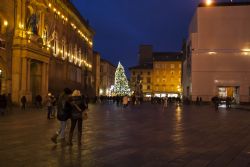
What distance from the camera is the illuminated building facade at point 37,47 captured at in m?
38.9

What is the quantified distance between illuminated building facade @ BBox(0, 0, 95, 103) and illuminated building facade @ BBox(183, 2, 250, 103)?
66.7ft

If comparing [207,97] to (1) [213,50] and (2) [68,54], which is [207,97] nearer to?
(1) [213,50]

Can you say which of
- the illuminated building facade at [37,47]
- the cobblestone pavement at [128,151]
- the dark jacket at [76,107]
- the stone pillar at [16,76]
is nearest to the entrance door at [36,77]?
the illuminated building facade at [37,47]

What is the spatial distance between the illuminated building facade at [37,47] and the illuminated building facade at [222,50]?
20339 millimetres

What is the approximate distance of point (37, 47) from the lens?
1716 inches

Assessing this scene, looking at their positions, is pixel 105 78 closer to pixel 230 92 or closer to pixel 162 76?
pixel 162 76

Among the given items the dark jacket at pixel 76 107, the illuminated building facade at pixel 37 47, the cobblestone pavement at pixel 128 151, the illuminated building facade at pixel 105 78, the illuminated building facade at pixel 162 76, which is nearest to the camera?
the cobblestone pavement at pixel 128 151

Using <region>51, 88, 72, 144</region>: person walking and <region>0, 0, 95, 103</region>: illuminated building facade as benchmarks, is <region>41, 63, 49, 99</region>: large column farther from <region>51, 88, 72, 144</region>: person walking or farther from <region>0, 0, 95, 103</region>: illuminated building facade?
<region>51, 88, 72, 144</region>: person walking

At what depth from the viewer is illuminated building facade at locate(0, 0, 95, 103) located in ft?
128

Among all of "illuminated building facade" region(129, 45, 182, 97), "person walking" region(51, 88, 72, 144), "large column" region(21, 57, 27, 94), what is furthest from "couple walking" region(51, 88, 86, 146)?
"illuminated building facade" region(129, 45, 182, 97)

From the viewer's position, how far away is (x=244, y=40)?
65438 millimetres

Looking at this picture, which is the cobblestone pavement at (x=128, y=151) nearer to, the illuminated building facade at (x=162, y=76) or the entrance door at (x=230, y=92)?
the entrance door at (x=230, y=92)

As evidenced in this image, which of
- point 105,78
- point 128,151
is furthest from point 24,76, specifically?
point 105,78

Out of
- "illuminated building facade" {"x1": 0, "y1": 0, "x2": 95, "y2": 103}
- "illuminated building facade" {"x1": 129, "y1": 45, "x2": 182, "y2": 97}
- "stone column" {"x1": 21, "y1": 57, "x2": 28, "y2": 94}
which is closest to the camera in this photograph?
"illuminated building facade" {"x1": 0, "y1": 0, "x2": 95, "y2": 103}
